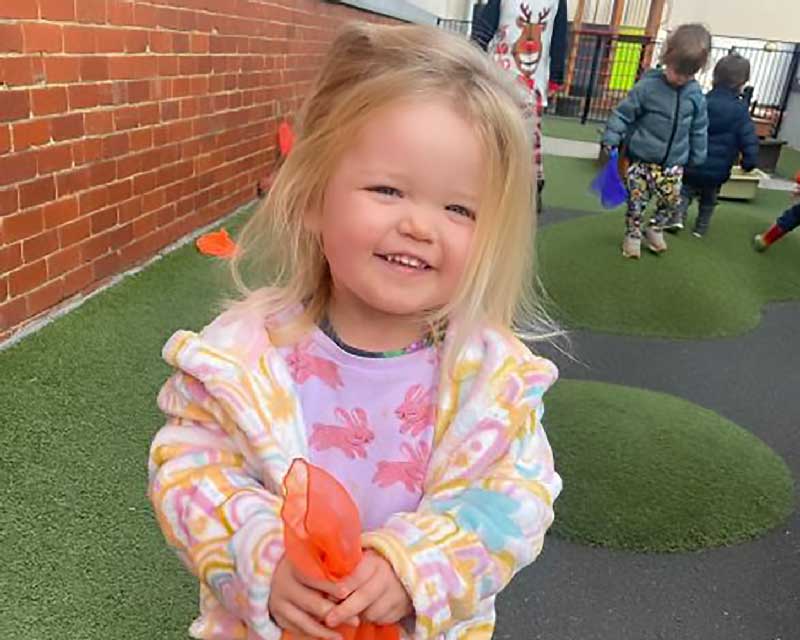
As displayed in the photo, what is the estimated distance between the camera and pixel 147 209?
412 cm

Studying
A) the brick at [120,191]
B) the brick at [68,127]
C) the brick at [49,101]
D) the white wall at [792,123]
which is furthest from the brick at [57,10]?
the white wall at [792,123]

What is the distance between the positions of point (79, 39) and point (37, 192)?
0.65 m

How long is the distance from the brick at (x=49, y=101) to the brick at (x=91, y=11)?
1.07 feet

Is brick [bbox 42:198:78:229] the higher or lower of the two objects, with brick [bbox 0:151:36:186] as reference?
lower

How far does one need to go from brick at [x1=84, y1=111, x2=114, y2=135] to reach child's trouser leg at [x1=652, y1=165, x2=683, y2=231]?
3.47 meters

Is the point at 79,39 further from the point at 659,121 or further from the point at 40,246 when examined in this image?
the point at 659,121

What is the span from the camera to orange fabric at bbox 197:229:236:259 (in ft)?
14.7

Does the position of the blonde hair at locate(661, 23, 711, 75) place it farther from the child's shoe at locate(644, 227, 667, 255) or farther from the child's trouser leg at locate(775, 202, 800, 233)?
the child's trouser leg at locate(775, 202, 800, 233)

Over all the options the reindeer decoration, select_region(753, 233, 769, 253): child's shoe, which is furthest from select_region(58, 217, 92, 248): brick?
select_region(753, 233, 769, 253): child's shoe

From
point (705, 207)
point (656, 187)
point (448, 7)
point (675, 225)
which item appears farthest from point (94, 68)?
point (448, 7)

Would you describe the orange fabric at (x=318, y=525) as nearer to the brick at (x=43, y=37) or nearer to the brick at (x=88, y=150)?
the brick at (x=43, y=37)

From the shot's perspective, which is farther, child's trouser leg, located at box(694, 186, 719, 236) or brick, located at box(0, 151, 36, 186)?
child's trouser leg, located at box(694, 186, 719, 236)

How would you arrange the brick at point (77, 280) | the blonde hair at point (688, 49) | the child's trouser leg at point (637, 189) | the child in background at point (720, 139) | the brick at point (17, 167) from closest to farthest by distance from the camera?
the brick at point (17, 167) → the brick at point (77, 280) → the blonde hair at point (688, 49) → the child's trouser leg at point (637, 189) → the child in background at point (720, 139)

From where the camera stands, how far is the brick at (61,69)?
119 inches
